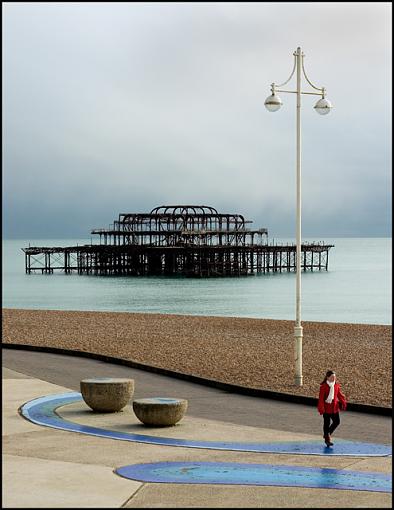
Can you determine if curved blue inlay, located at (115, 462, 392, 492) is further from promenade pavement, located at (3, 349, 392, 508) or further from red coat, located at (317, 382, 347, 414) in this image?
red coat, located at (317, 382, 347, 414)

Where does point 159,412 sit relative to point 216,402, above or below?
above

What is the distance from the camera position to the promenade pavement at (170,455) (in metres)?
8.42

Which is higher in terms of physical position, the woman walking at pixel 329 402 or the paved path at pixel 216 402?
the woman walking at pixel 329 402

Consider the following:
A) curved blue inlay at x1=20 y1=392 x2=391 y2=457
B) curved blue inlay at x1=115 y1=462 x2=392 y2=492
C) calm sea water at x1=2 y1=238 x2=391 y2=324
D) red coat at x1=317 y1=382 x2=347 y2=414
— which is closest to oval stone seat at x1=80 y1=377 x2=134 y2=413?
curved blue inlay at x1=20 y1=392 x2=391 y2=457

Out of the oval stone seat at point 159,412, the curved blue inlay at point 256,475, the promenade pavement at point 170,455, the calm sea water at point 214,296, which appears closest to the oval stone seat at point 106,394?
the promenade pavement at point 170,455

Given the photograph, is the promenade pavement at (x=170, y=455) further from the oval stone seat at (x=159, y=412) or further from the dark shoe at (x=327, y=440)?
the dark shoe at (x=327, y=440)

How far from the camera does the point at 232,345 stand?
24281mm

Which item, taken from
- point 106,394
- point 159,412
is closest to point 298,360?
point 106,394

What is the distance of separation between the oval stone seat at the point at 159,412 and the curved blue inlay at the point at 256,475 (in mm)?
2094

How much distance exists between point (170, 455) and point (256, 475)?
1328 millimetres

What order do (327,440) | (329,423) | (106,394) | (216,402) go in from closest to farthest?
1. (327,440)
2. (329,423)
3. (106,394)
4. (216,402)

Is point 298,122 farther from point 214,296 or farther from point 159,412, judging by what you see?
point 214,296

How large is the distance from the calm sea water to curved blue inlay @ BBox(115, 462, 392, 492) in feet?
147

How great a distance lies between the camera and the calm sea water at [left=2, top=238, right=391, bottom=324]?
6044 centimetres
